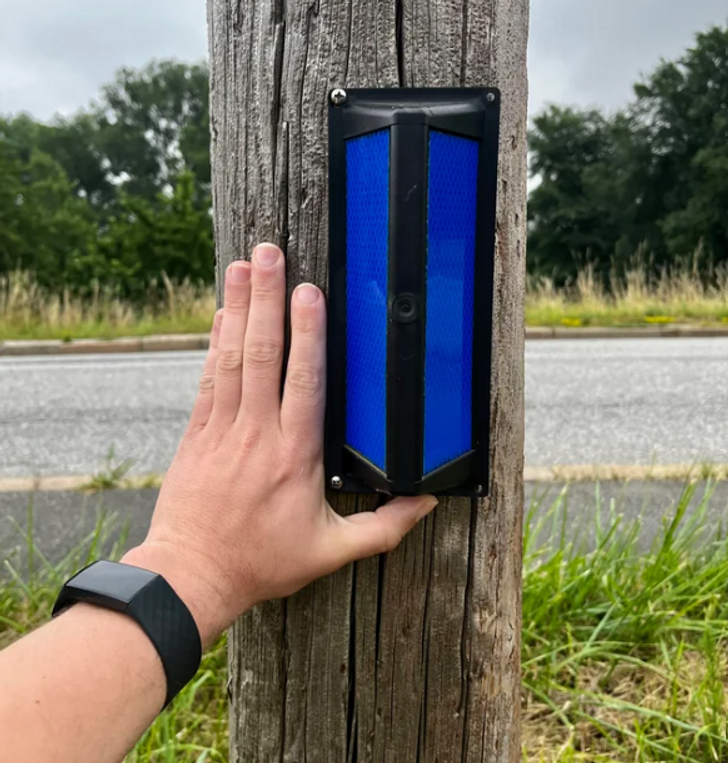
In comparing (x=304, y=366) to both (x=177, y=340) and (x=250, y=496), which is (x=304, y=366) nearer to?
(x=250, y=496)

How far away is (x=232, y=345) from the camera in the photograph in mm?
983

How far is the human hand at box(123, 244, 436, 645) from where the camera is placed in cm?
91

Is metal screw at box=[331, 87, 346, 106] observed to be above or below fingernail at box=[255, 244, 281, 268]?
above

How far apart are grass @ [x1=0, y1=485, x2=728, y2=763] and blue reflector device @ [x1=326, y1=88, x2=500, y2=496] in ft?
3.05

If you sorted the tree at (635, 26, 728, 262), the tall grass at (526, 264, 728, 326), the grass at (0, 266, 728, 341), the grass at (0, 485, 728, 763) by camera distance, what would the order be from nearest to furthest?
the grass at (0, 485, 728, 763) < the grass at (0, 266, 728, 341) < the tall grass at (526, 264, 728, 326) < the tree at (635, 26, 728, 262)

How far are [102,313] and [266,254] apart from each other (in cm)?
1207

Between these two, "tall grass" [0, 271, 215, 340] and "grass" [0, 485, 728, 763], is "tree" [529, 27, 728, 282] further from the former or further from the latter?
"grass" [0, 485, 728, 763]

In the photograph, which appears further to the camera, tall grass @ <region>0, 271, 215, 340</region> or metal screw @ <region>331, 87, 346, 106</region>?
tall grass @ <region>0, 271, 215, 340</region>

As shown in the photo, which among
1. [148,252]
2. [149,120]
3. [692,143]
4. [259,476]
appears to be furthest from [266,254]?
[149,120]

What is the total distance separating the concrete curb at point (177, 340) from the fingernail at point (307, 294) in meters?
9.25

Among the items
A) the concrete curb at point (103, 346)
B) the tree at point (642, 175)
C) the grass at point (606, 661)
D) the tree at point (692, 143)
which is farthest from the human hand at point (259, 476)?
the tree at point (692, 143)

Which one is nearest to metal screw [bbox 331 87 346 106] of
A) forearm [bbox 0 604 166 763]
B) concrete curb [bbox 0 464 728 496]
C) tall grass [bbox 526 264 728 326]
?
forearm [bbox 0 604 166 763]

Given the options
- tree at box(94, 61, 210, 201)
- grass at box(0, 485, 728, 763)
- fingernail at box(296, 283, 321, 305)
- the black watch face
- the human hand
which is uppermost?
tree at box(94, 61, 210, 201)

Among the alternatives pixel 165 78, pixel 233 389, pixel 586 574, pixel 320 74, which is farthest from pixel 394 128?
pixel 165 78
